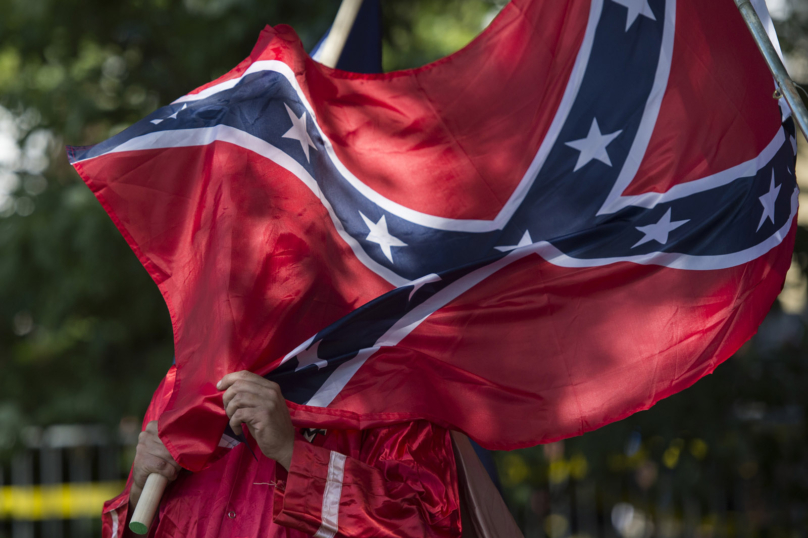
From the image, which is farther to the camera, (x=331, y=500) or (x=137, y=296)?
(x=137, y=296)

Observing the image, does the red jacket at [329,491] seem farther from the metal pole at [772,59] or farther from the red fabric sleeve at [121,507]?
the metal pole at [772,59]

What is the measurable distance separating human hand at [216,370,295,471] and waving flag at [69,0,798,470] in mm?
60

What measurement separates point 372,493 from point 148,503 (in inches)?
25.3

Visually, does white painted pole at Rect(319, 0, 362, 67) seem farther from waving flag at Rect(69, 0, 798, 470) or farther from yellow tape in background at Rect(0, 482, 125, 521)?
yellow tape in background at Rect(0, 482, 125, 521)

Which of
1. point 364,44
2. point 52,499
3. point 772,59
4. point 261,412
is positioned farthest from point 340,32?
point 52,499

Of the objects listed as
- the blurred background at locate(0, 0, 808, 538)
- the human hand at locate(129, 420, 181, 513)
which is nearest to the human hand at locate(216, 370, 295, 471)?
the human hand at locate(129, 420, 181, 513)

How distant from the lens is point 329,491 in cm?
205

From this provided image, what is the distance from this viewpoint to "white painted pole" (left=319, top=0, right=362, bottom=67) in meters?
3.51

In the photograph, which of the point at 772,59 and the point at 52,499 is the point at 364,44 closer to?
the point at 772,59

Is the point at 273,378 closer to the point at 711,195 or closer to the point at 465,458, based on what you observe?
the point at 465,458

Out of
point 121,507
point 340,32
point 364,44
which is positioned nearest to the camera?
point 121,507

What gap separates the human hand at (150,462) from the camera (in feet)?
7.25

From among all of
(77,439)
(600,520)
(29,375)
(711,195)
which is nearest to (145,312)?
(29,375)

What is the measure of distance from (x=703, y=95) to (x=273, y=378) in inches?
68.8
